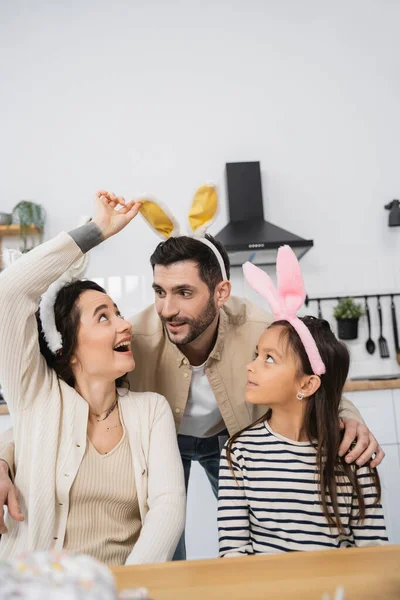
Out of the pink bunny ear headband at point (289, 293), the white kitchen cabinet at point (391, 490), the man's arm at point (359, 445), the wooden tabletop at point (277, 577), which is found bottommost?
the white kitchen cabinet at point (391, 490)

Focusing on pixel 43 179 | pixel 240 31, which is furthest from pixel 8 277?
pixel 240 31

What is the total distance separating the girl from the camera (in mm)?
1159

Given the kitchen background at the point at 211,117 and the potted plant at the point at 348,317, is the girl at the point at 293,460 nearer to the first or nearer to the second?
the potted plant at the point at 348,317

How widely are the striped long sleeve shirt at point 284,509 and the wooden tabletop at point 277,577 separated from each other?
0.49 m

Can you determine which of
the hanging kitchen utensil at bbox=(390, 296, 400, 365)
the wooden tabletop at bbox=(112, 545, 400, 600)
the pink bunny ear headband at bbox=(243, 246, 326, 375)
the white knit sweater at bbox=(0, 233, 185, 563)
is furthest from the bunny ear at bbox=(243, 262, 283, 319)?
the hanging kitchen utensil at bbox=(390, 296, 400, 365)

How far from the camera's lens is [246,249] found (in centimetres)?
267

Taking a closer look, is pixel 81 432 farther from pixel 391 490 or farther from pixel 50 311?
pixel 391 490

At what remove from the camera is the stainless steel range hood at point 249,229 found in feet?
8.80

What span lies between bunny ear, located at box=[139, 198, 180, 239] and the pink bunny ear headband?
37 centimetres

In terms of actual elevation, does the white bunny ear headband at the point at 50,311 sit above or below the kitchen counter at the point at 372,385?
above

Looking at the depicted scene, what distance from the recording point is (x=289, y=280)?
1.30m

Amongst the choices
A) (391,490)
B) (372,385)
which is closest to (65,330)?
(372,385)

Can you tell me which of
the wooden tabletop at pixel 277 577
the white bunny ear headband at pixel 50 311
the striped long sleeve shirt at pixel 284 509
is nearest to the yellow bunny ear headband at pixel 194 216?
the white bunny ear headband at pixel 50 311

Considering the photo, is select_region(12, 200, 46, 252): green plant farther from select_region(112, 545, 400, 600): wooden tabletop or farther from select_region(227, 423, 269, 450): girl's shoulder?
select_region(112, 545, 400, 600): wooden tabletop
